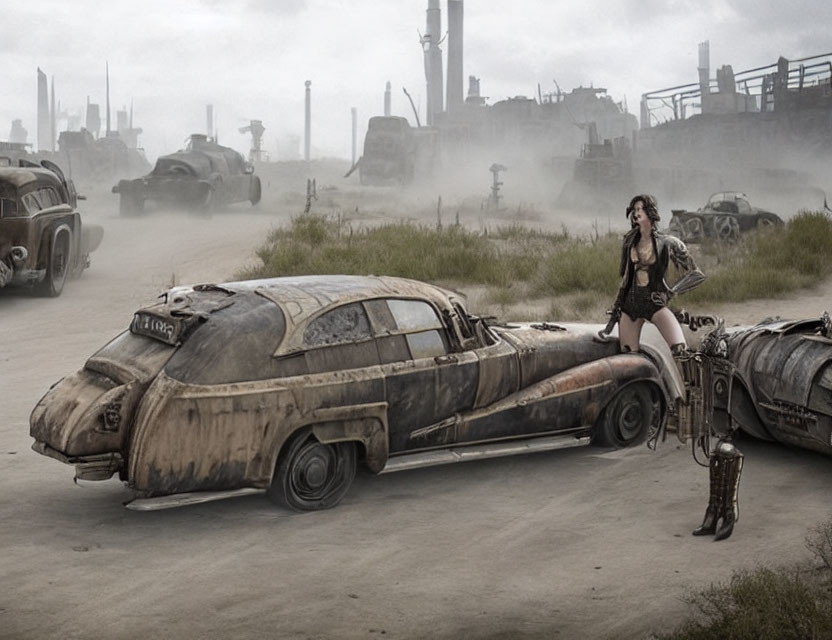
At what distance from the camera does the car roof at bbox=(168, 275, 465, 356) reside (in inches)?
285

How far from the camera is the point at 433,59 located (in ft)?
211

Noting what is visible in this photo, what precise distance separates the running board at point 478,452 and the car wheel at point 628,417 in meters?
0.18

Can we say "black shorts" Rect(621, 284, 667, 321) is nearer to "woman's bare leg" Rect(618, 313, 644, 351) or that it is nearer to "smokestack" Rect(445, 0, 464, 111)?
"woman's bare leg" Rect(618, 313, 644, 351)

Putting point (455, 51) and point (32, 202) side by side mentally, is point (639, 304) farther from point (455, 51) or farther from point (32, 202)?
point (455, 51)

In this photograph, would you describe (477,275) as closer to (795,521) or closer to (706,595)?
(795,521)

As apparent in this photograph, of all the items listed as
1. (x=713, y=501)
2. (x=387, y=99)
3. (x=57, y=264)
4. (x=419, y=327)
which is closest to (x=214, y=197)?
(x=57, y=264)

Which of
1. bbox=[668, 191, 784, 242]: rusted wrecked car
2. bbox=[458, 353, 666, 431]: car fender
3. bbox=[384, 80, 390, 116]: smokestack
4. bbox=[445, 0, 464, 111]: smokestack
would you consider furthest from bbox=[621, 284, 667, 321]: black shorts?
bbox=[384, 80, 390, 116]: smokestack

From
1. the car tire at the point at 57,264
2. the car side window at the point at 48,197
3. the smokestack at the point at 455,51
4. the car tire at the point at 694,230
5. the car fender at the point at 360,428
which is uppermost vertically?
the smokestack at the point at 455,51

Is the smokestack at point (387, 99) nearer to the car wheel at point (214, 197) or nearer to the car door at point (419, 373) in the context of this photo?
the car wheel at point (214, 197)

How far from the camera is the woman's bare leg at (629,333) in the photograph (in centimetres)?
897

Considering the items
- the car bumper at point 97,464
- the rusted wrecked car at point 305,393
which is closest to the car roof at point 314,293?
the rusted wrecked car at point 305,393

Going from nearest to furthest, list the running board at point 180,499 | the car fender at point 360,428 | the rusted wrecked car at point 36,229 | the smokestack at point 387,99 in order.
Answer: the running board at point 180,499
the car fender at point 360,428
the rusted wrecked car at point 36,229
the smokestack at point 387,99

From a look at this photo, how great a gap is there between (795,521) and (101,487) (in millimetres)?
4599

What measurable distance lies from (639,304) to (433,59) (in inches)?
2250
